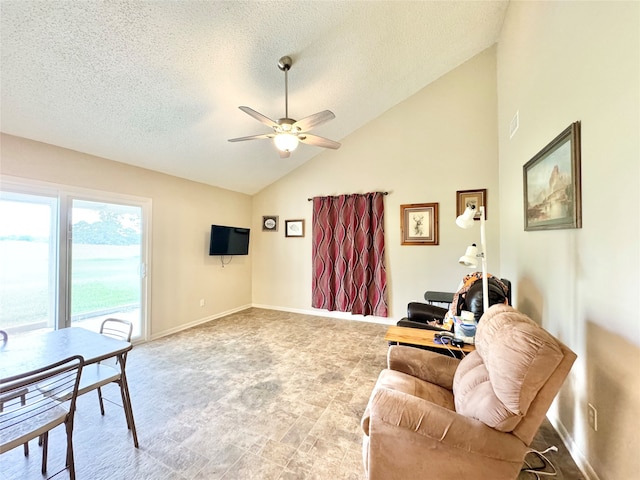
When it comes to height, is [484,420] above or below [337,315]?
above

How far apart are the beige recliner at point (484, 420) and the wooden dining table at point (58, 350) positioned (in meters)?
1.55

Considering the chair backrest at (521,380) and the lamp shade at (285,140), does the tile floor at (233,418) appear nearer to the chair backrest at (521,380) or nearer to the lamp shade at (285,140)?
the chair backrest at (521,380)

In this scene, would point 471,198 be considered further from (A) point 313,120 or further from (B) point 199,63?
(B) point 199,63

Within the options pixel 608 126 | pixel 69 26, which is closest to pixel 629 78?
pixel 608 126

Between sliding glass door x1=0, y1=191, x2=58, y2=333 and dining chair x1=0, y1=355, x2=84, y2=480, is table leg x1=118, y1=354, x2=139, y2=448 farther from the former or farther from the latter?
sliding glass door x1=0, y1=191, x2=58, y2=333

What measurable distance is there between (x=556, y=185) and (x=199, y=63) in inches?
123

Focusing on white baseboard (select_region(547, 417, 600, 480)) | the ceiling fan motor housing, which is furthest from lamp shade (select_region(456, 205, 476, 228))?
the ceiling fan motor housing

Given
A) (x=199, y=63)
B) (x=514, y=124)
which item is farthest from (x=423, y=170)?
(x=199, y=63)

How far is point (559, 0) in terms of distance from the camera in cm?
178

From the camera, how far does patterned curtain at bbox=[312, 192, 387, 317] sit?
13.8 feet

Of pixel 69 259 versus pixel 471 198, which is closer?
pixel 69 259

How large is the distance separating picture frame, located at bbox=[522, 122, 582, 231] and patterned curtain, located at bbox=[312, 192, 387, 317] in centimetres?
215

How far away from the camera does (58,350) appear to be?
1.54 meters

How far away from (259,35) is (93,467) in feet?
11.2
